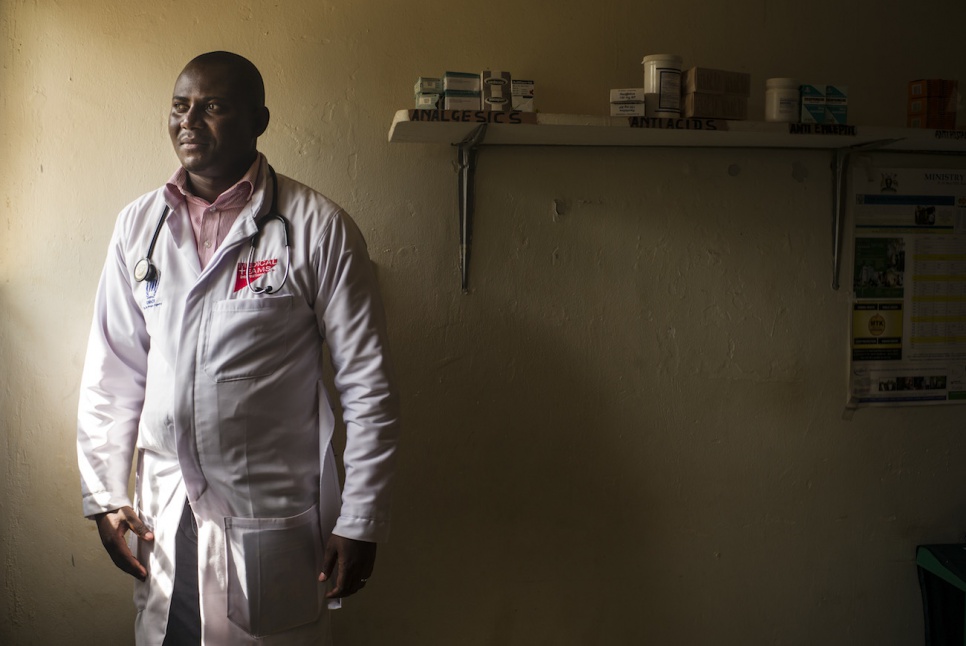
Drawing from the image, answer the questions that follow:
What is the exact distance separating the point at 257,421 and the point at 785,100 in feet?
4.76

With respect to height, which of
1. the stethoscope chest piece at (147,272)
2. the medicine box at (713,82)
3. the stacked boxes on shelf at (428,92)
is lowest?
the stethoscope chest piece at (147,272)

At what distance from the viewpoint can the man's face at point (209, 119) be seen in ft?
4.66

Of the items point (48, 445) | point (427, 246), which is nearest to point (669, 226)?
point (427, 246)

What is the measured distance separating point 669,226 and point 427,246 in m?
0.67

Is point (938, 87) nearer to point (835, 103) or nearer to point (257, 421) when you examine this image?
point (835, 103)

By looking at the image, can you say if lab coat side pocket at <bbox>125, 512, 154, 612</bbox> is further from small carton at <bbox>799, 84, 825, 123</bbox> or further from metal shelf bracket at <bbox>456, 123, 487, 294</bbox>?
small carton at <bbox>799, 84, 825, 123</bbox>

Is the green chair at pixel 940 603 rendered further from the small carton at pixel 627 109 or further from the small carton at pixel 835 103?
the small carton at pixel 627 109

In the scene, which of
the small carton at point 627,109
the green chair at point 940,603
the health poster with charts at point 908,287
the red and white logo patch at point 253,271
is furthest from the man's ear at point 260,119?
the green chair at point 940,603

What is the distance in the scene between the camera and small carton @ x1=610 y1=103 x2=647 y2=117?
1.69 meters

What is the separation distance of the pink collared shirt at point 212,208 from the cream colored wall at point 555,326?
0.37 meters

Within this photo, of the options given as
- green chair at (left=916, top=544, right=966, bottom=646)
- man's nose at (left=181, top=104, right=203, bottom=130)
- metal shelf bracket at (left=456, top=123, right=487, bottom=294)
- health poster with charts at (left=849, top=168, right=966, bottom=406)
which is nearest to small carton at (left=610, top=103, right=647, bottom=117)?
metal shelf bracket at (left=456, top=123, right=487, bottom=294)

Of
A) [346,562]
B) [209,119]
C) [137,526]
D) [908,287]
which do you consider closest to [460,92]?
[209,119]

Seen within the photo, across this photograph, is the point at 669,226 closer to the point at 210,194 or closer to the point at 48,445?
the point at 210,194

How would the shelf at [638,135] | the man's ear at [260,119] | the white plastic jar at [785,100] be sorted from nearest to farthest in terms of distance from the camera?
1. the man's ear at [260,119]
2. the shelf at [638,135]
3. the white plastic jar at [785,100]
